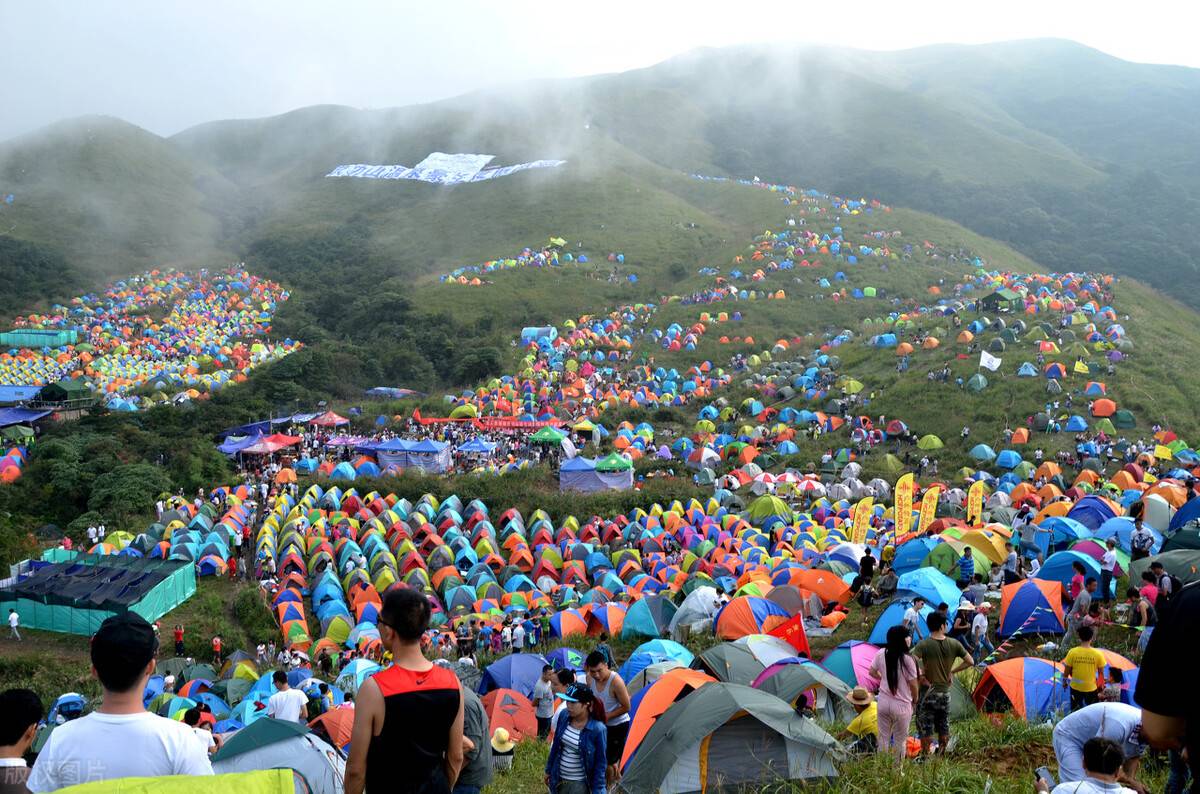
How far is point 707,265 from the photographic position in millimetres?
65000

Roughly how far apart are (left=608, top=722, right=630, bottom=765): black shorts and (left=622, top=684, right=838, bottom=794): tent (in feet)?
2.09

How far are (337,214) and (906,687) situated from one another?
94972 millimetres

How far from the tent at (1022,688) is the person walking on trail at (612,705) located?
4.69 metres

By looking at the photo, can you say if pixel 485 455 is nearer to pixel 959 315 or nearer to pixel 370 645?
pixel 370 645

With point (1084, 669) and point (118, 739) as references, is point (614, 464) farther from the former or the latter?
point (118, 739)

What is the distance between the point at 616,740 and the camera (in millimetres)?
5547

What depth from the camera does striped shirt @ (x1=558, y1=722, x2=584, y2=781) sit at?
5.20 m

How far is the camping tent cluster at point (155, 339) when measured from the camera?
1779 inches

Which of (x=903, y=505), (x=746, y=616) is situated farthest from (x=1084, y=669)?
(x=903, y=505)

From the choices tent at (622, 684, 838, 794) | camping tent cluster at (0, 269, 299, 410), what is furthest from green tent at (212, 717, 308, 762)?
camping tent cluster at (0, 269, 299, 410)

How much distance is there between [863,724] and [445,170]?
326 ft

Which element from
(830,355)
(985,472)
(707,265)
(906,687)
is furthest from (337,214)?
(906,687)

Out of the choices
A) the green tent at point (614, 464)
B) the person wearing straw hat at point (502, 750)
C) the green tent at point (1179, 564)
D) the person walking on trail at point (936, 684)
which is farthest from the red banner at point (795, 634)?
the green tent at point (614, 464)

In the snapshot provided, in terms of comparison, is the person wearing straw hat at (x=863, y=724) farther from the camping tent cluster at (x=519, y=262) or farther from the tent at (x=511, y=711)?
the camping tent cluster at (x=519, y=262)
